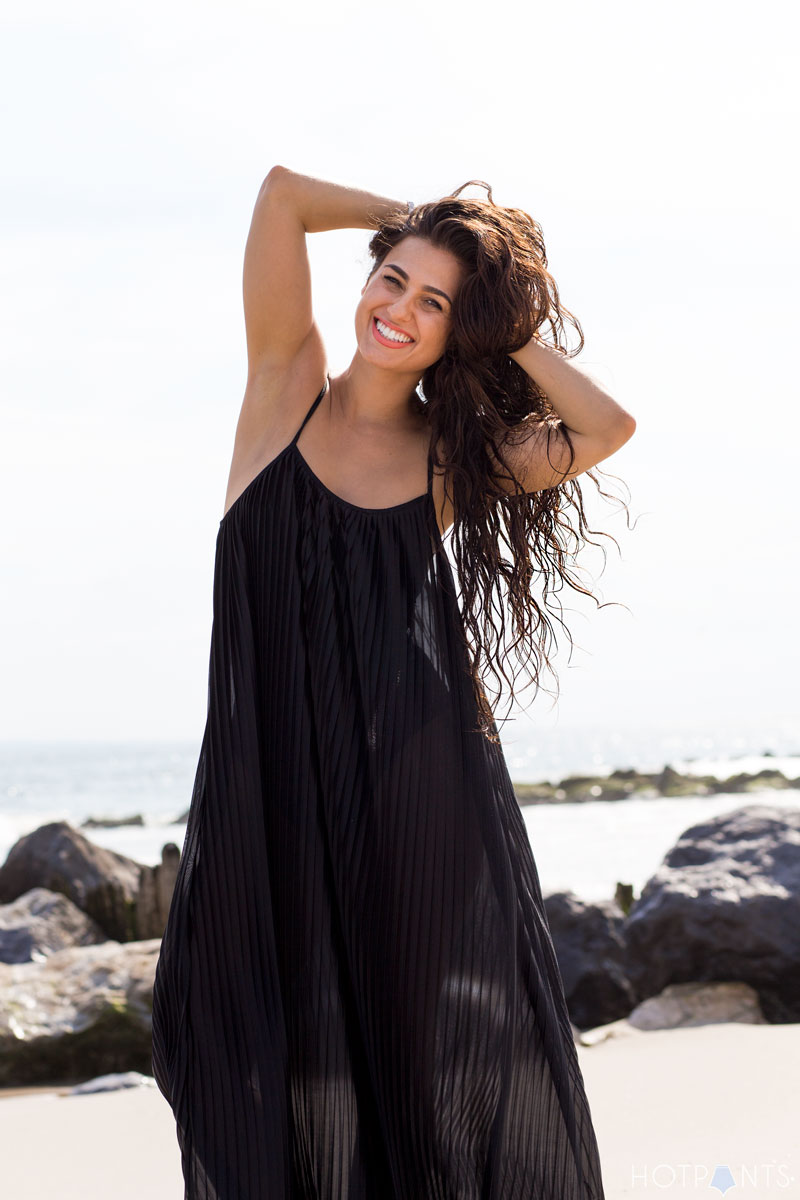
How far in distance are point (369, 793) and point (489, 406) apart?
90cm

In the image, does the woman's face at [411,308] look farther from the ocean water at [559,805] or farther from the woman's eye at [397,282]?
the ocean water at [559,805]

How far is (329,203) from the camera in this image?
285 cm

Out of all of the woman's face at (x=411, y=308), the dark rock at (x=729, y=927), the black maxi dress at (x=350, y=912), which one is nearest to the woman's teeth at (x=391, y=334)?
the woman's face at (x=411, y=308)

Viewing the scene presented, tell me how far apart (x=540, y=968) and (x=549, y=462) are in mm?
1107

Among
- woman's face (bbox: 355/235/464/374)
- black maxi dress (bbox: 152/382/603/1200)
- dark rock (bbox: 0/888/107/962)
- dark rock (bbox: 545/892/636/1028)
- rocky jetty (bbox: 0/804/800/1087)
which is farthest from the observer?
dark rock (bbox: 0/888/107/962)

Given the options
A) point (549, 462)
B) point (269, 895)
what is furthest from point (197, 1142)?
point (549, 462)

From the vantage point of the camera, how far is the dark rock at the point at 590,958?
19.0ft

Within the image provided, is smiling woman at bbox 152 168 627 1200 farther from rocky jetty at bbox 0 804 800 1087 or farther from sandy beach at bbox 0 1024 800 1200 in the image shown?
rocky jetty at bbox 0 804 800 1087

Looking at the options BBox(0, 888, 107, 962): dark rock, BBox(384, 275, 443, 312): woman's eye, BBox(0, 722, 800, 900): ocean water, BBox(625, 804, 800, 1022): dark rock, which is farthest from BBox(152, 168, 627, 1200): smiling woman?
BBox(0, 888, 107, 962): dark rock

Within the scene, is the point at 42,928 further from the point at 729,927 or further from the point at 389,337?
the point at 389,337

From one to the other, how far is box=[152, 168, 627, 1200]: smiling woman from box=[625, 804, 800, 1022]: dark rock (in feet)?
9.87

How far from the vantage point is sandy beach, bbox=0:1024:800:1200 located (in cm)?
344

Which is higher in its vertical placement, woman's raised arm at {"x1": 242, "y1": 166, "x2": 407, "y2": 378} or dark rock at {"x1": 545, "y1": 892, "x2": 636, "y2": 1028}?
woman's raised arm at {"x1": 242, "y1": 166, "x2": 407, "y2": 378}

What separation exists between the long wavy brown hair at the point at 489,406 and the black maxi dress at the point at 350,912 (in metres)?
0.08
